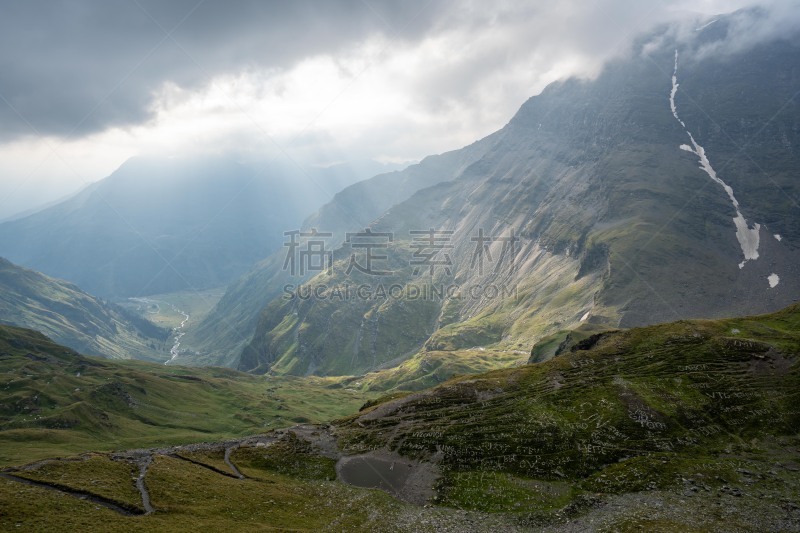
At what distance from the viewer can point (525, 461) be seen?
227ft

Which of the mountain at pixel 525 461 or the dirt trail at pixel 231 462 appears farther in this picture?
the dirt trail at pixel 231 462

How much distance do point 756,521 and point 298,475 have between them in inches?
2398

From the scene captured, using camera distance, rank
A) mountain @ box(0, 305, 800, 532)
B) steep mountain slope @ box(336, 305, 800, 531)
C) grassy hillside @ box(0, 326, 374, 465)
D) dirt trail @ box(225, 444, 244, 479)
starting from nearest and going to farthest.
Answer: mountain @ box(0, 305, 800, 532) → steep mountain slope @ box(336, 305, 800, 531) → dirt trail @ box(225, 444, 244, 479) → grassy hillside @ box(0, 326, 374, 465)

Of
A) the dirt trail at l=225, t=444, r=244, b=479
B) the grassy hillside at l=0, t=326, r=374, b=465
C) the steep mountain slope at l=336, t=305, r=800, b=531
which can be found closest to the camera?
the steep mountain slope at l=336, t=305, r=800, b=531

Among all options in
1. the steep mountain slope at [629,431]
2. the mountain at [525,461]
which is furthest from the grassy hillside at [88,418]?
the steep mountain slope at [629,431]

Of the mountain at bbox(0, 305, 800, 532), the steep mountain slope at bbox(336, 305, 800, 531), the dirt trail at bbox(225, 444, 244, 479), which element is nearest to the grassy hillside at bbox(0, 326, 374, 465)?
the mountain at bbox(0, 305, 800, 532)

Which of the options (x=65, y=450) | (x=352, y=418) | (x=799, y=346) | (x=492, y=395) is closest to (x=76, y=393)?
(x=65, y=450)

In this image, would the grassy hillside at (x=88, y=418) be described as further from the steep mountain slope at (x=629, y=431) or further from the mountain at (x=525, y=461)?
the steep mountain slope at (x=629, y=431)

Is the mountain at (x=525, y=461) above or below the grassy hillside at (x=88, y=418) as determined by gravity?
above

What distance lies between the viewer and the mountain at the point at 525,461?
2088 inches

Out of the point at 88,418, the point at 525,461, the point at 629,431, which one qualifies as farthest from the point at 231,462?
the point at 88,418

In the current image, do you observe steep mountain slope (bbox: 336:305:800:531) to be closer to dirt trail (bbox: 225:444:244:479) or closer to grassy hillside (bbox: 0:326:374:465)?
dirt trail (bbox: 225:444:244:479)

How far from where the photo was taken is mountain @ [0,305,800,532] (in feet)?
174

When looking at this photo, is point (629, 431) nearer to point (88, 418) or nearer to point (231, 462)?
point (231, 462)
